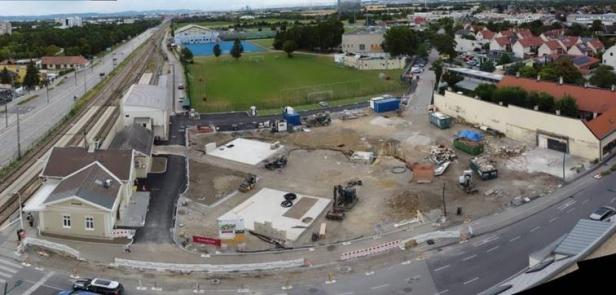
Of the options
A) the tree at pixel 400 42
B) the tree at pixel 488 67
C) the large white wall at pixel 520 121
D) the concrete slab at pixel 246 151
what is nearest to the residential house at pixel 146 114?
the concrete slab at pixel 246 151

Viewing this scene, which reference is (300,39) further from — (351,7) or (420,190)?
(351,7)

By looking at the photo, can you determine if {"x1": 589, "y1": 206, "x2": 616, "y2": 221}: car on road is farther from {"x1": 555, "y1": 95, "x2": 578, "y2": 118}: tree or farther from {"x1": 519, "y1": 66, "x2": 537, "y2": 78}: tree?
{"x1": 519, "y1": 66, "x2": 537, "y2": 78}: tree

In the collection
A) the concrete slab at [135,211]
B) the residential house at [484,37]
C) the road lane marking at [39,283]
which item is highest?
the residential house at [484,37]

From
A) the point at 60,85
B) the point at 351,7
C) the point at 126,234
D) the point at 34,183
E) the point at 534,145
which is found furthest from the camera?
the point at 351,7

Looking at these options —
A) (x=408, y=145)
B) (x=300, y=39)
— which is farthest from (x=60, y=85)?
(x=408, y=145)

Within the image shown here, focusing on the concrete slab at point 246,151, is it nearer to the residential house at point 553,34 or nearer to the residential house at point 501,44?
the residential house at point 501,44

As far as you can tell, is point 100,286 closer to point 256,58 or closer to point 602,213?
point 602,213
